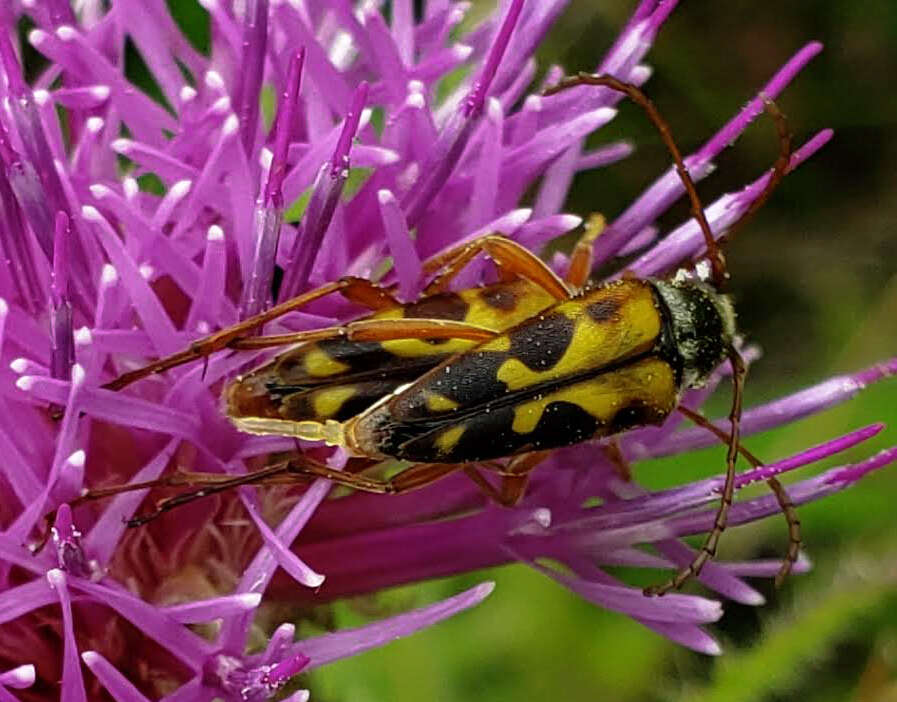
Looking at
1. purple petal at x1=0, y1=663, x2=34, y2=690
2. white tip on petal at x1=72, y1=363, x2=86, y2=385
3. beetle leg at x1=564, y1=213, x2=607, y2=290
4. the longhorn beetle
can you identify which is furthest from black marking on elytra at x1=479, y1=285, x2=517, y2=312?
purple petal at x1=0, y1=663, x2=34, y2=690

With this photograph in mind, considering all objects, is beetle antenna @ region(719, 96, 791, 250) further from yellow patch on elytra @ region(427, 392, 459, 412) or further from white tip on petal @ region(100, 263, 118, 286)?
white tip on petal @ region(100, 263, 118, 286)

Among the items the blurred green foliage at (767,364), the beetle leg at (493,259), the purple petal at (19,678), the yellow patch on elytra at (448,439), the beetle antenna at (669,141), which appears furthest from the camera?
the blurred green foliage at (767,364)

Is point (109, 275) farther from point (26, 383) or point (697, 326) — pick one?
point (697, 326)

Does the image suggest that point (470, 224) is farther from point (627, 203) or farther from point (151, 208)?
Answer: point (627, 203)

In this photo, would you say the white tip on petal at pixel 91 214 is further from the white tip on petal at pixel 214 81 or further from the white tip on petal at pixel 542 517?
the white tip on petal at pixel 542 517

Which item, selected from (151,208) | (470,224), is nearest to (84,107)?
(151,208)

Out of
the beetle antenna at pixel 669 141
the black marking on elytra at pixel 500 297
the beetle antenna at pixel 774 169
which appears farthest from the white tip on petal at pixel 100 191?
the beetle antenna at pixel 774 169
